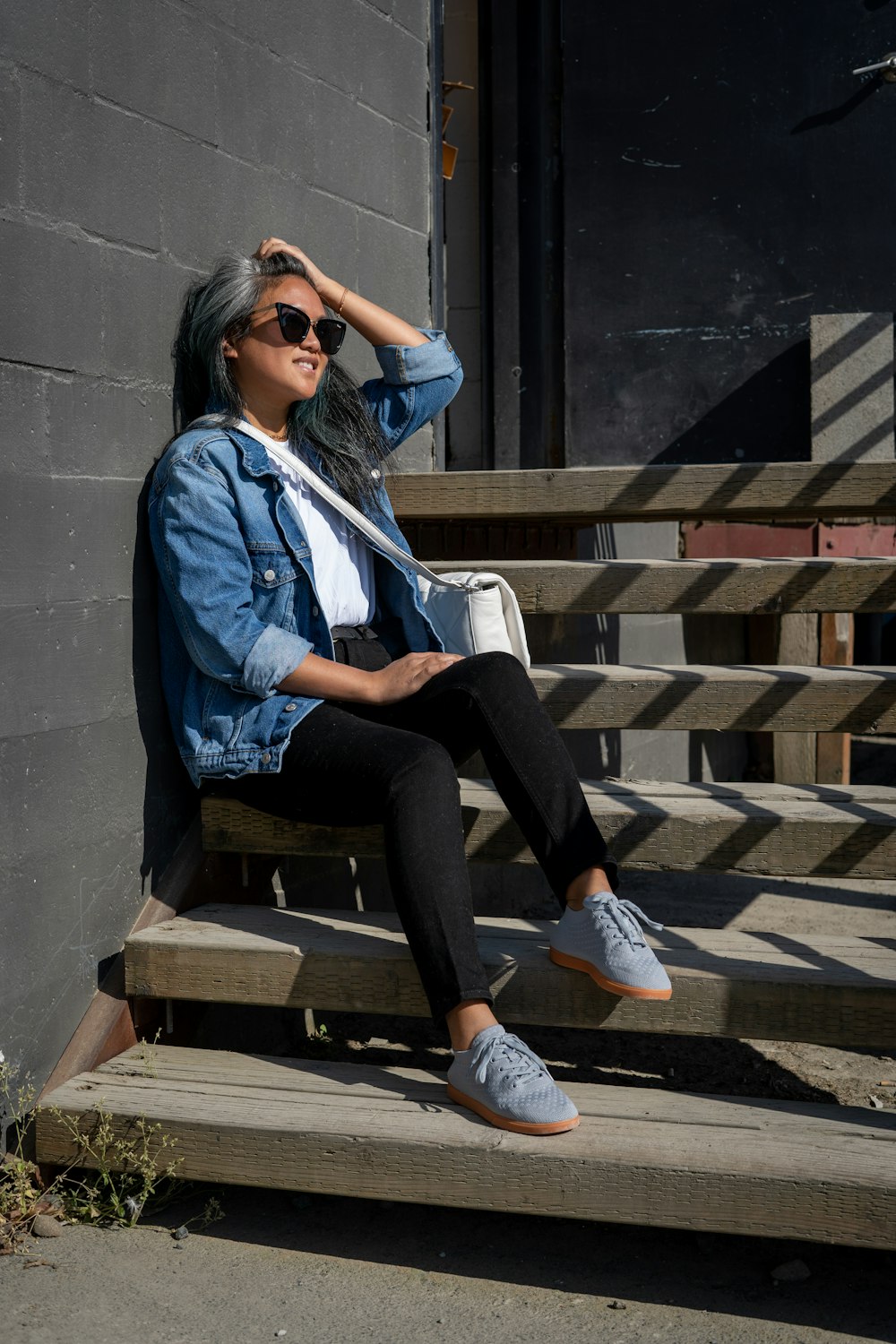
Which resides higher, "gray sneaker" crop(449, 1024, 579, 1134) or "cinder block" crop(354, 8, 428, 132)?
"cinder block" crop(354, 8, 428, 132)

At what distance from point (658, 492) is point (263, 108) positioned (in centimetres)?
137

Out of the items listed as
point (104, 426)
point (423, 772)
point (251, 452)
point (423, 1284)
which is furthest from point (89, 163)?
point (423, 1284)

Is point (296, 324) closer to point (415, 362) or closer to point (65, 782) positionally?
point (415, 362)

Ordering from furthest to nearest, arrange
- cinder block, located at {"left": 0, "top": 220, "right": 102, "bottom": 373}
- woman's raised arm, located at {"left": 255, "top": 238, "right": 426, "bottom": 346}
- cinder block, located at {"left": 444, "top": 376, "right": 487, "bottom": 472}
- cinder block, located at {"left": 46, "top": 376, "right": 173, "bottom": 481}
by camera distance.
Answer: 1. cinder block, located at {"left": 444, "top": 376, "right": 487, "bottom": 472}
2. woman's raised arm, located at {"left": 255, "top": 238, "right": 426, "bottom": 346}
3. cinder block, located at {"left": 46, "top": 376, "right": 173, "bottom": 481}
4. cinder block, located at {"left": 0, "top": 220, "right": 102, "bottom": 373}

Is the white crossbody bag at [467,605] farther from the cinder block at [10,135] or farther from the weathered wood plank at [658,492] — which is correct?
the cinder block at [10,135]

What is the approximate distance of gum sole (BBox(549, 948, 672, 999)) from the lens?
7.70 feet

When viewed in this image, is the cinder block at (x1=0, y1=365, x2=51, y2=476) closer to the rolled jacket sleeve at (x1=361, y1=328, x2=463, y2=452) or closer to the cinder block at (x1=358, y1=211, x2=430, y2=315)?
the rolled jacket sleeve at (x1=361, y1=328, x2=463, y2=452)

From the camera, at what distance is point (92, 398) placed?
2621 millimetres

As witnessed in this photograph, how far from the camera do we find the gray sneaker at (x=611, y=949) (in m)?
2.35

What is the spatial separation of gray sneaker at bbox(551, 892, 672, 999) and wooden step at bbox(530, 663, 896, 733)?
67cm

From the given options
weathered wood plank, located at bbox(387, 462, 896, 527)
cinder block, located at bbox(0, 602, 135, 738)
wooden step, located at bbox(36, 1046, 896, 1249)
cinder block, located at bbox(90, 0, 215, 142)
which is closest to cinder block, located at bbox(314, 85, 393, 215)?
cinder block, located at bbox(90, 0, 215, 142)

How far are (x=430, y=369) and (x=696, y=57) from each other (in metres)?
2.77

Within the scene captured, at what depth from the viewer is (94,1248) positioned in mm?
2322

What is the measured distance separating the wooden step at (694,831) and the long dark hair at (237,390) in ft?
2.57
